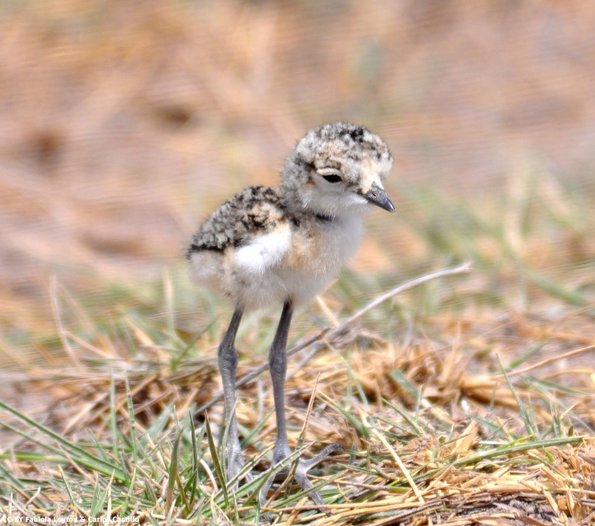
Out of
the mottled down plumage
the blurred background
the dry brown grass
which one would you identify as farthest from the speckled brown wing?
the blurred background

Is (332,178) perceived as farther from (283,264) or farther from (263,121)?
(263,121)

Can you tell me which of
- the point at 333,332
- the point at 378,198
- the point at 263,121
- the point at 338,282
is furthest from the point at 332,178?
the point at 263,121

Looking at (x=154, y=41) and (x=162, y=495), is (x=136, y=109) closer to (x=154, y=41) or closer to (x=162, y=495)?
(x=154, y=41)

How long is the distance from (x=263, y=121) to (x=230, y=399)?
3.67 metres

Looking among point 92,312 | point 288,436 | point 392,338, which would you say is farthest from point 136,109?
point 288,436

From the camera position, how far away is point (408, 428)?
288cm

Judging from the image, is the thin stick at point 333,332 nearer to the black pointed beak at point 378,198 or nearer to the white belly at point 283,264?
the white belly at point 283,264

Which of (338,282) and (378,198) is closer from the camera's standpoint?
(378,198)

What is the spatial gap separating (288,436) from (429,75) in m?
3.83

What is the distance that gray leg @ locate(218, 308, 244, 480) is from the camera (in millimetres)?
2715

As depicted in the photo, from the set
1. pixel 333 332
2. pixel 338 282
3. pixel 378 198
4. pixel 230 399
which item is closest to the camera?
pixel 378 198

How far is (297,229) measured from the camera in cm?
263

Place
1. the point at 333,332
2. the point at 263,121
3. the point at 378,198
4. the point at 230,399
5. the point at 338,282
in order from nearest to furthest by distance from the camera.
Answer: the point at 378,198 → the point at 230,399 → the point at 333,332 → the point at 338,282 → the point at 263,121

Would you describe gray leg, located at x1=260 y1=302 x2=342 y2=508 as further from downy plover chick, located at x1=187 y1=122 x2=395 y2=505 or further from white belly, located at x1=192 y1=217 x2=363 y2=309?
white belly, located at x1=192 y1=217 x2=363 y2=309
